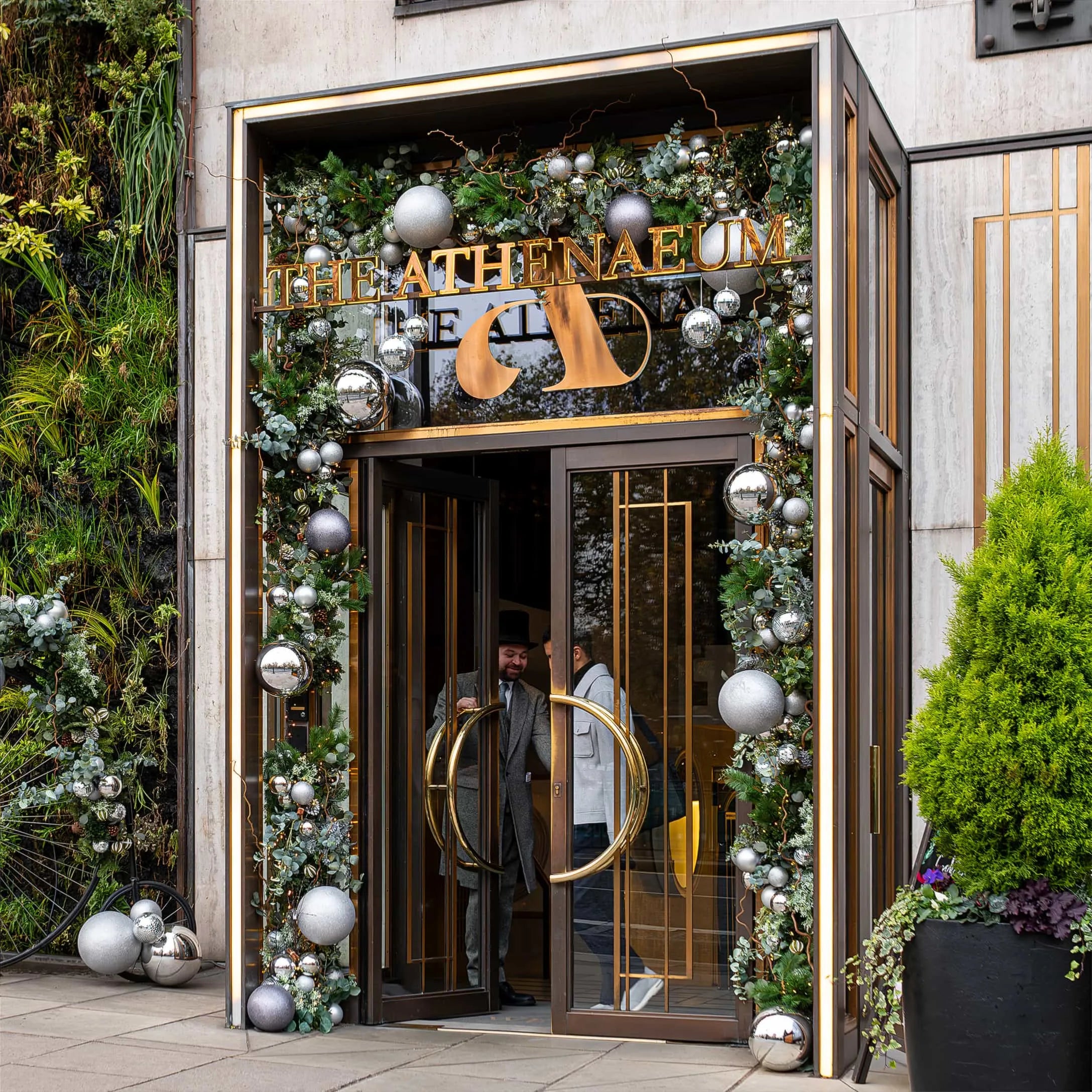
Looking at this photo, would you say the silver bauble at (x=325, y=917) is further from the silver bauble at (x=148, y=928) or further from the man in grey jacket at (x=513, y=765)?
the silver bauble at (x=148, y=928)

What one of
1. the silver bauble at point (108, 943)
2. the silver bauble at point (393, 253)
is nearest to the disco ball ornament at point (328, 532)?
the silver bauble at point (393, 253)

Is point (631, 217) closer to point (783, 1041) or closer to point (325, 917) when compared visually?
point (325, 917)

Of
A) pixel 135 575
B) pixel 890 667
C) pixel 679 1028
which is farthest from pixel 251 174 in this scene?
pixel 679 1028

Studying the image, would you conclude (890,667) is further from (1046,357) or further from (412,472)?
(412,472)

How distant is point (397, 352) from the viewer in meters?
6.45

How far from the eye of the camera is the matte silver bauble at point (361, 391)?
6.38 meters

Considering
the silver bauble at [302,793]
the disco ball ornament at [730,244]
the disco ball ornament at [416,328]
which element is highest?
the disco ball ornament at [730,244]

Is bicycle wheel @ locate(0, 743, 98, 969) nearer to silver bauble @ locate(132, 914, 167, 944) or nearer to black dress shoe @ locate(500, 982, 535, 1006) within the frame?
silver bauble @ locate(132, 914, 167, 944)

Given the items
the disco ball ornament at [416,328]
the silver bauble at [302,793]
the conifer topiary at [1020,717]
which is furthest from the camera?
the disco ball ornament at [416,328]

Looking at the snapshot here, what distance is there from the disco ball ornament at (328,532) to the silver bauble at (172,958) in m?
2.14

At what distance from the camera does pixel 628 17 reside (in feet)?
24.0

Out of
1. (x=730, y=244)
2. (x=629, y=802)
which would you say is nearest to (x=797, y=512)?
(x=730, y=244)

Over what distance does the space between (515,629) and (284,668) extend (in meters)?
1.65

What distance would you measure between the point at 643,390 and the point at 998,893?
259 centimetres
